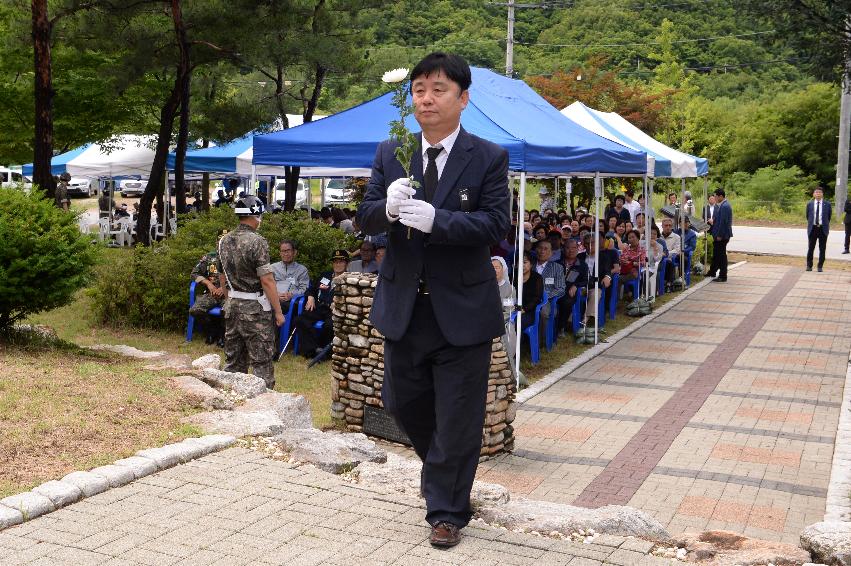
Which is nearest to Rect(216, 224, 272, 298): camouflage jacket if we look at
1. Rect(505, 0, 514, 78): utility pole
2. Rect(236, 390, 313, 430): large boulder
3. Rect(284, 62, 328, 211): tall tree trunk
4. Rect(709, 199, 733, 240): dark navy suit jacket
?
Rect(236, 390, 313, 430): large boulder

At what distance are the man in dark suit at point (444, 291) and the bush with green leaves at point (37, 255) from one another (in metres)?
5.58

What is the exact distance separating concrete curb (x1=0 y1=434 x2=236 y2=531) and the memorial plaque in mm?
2361

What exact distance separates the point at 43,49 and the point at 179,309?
197 inches

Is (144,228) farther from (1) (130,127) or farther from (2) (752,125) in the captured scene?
(2) (752,125)

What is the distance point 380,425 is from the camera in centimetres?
789

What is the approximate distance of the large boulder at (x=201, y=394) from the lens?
21.5 feet

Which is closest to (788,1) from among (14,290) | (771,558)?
(14,290)

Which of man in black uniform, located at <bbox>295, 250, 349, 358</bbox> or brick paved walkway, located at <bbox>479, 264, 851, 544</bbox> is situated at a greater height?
man in black uniform, located at <bbox>295, 250, 349, 358</bbox>

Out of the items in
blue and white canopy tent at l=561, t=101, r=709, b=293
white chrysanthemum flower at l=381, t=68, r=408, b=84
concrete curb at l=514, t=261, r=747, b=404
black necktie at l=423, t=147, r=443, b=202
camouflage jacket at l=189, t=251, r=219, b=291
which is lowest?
concrete curb at l=514, t=261, r=747, b=404

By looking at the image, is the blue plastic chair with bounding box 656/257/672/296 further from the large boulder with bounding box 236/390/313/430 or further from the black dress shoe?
the black dress shoe

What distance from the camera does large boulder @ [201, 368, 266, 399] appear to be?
7.19m

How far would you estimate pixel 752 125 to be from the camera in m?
54.7

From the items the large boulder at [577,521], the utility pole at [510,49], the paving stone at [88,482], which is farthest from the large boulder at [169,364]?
the utility pole at [510,49]

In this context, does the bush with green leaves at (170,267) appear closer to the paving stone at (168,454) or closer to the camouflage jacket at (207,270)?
the camouflage jacket at (207,270)
